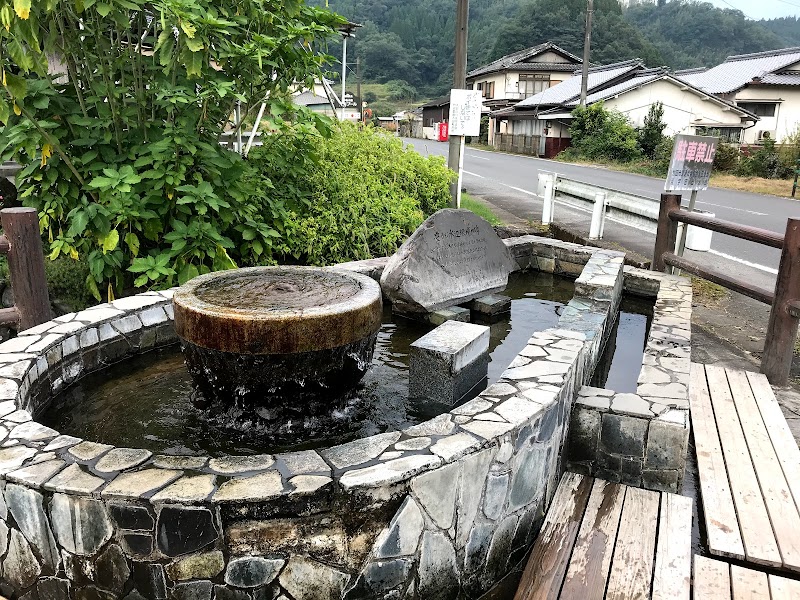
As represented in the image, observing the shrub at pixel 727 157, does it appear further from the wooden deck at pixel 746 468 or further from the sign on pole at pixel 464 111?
the wooden deck at pixel 746 468

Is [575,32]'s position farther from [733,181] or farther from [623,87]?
[733,181]

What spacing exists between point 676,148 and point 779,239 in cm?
191

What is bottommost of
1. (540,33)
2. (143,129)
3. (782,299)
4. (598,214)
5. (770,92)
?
(782,299)

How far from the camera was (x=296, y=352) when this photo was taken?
3.69 m

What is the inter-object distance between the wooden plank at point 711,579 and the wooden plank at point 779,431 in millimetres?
827

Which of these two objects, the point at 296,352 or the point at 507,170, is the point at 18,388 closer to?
the point at 296,352

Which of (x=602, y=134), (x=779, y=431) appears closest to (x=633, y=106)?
(x=602, y=134)

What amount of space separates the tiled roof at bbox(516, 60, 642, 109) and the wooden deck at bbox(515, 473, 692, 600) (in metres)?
37.2

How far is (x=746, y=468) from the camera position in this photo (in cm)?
405

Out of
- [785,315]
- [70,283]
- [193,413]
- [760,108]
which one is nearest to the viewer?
[193,413]

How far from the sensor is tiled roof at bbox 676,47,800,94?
1287 inches

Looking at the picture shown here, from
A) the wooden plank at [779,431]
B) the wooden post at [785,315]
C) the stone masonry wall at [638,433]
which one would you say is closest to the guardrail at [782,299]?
the wooden post at [785,315]

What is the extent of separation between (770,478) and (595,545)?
1.44 m

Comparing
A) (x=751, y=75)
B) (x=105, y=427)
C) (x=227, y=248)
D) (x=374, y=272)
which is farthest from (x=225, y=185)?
(x=751, y=75)
